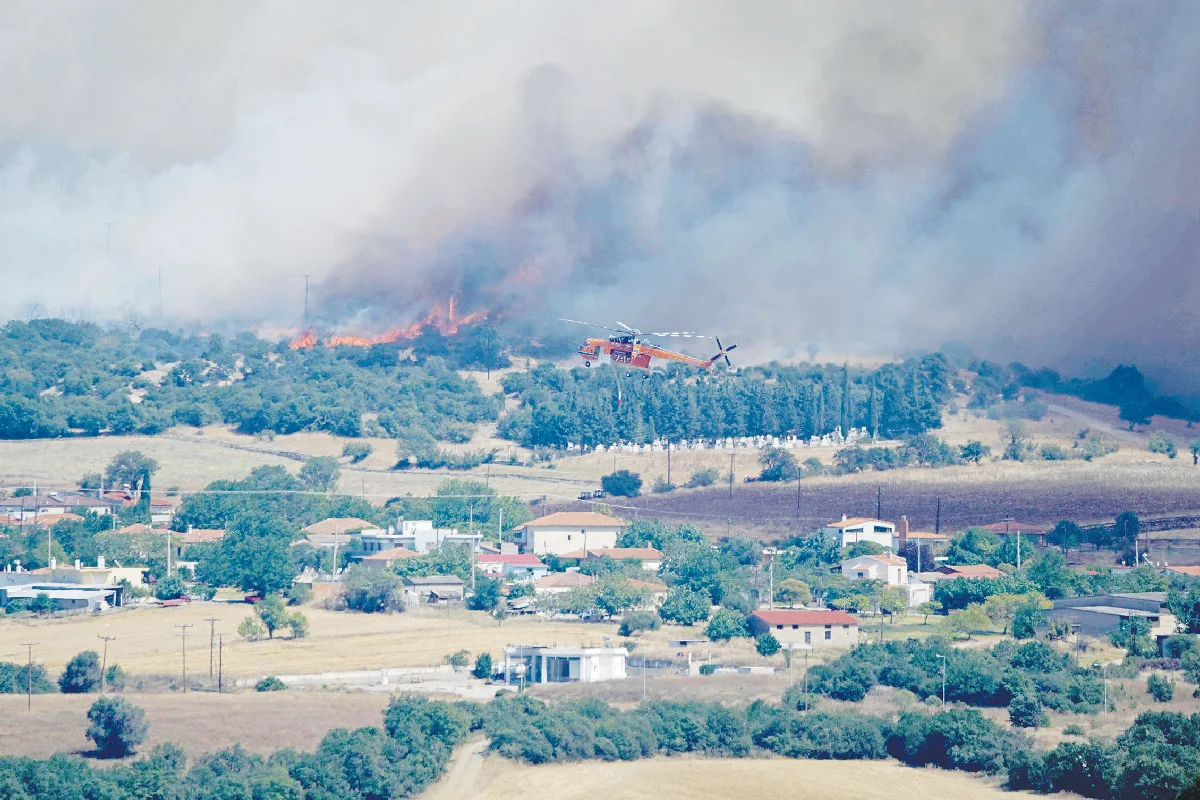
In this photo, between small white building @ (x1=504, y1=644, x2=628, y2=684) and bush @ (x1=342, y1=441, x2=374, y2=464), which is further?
bush @ (x1=342, y1=441, x2=374, y2=464)

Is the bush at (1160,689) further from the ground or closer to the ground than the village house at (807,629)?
closer to the ground

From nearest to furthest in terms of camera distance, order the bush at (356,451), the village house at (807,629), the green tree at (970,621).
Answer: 1. the village house at (807,629)
2. the green tree at (970,621)
3. the bush at (356,451)

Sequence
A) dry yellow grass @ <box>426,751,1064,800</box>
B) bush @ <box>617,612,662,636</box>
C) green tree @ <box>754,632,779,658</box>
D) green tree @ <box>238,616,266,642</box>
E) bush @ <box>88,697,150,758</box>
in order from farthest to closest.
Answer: bush @ <box>617,612,662,636</box>
green tree @ <box>238,616,266,642</box>
green tree @ <box>754,632,779,658</box>
bush @ <box>88,697,150,758</box>
dry yellow grass @ <box>426,751,1064,800</box>

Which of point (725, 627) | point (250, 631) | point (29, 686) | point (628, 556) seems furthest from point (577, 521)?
point (29, 686)

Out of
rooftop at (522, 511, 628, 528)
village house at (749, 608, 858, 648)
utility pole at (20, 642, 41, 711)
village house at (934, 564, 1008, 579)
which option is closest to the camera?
utility pole at (20, 642, 41, 711)

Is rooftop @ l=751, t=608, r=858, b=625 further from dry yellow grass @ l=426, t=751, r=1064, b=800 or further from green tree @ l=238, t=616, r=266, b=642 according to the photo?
green tree @ l=238, t=616, r=266, b=642

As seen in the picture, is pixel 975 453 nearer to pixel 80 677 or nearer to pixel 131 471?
pixel 131 471

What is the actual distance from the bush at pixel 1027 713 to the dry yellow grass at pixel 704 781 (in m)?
4.37

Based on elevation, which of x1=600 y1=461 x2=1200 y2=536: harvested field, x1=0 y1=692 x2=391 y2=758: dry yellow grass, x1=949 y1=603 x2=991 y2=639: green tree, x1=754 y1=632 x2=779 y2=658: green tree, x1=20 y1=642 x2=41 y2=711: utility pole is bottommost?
x1=0 y1=692 x2=391 y2=758: dry yellow grass

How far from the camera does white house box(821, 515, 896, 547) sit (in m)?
83.2

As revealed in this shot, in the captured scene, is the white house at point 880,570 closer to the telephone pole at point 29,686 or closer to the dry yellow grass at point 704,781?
the dry yellow grass at point 704,781

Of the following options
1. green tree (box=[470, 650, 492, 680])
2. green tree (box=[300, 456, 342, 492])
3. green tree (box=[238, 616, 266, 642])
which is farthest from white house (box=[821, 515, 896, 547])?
green tree (box=[300, 456, 342, 492])

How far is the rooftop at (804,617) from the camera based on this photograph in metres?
63.2

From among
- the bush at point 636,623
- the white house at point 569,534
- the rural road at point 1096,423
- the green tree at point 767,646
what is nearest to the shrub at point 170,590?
the white house at point 569,534
